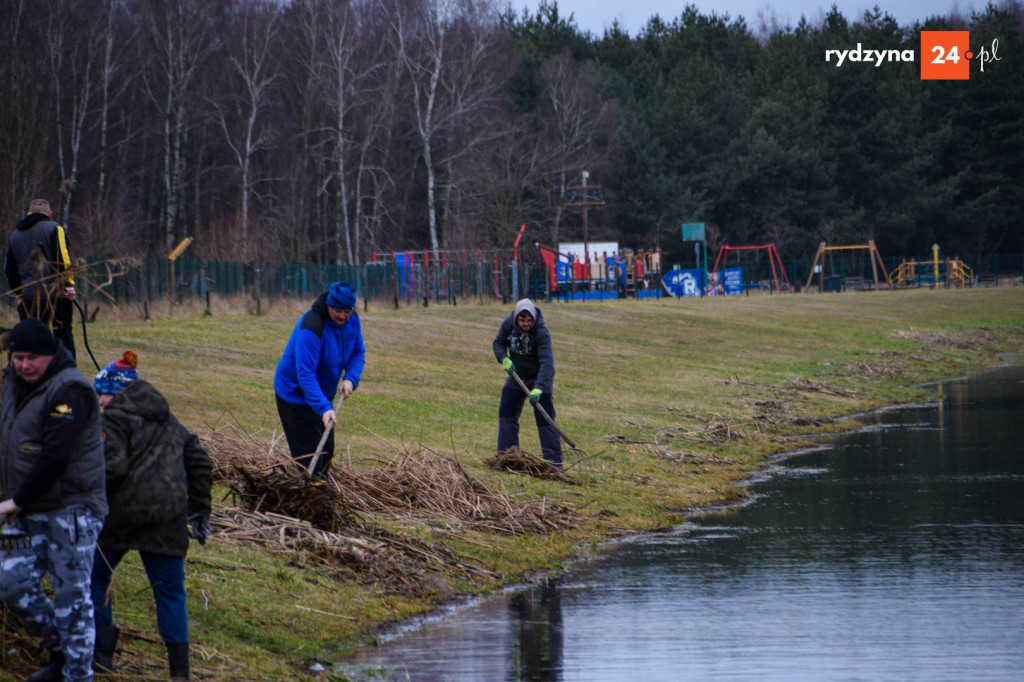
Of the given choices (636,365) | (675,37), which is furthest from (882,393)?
(675,37)

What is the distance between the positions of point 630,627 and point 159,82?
46.6m

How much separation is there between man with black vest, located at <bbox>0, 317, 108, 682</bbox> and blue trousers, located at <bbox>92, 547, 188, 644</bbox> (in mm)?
506

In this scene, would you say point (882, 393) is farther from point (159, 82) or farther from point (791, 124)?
point (791, 124)

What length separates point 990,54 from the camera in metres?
80.3

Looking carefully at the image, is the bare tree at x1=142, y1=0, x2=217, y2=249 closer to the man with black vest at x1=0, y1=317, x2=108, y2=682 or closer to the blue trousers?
the blue trousers

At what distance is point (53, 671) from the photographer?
20.4 feet

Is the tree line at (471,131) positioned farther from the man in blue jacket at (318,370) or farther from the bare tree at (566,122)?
the man in blue jacket at (318,370)

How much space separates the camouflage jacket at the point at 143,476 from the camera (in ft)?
21.4

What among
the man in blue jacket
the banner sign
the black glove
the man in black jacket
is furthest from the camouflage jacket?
the banner sign

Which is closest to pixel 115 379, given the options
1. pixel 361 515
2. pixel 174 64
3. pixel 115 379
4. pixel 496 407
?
pixel 115 379

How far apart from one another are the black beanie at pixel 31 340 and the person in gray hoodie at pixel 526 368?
7.33 meters

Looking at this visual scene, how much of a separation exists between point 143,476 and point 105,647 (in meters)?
0.87

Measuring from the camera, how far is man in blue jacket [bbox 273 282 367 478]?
9.73m

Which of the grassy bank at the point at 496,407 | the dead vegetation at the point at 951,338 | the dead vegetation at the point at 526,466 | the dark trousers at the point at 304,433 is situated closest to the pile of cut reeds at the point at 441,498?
the grassy bank at the point at 496,407
